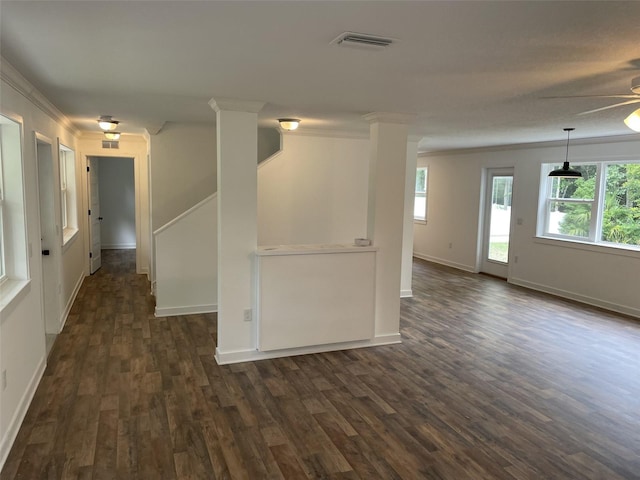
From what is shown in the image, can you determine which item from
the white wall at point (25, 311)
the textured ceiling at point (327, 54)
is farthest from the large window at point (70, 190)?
the textured ceiling at point (327, 54)

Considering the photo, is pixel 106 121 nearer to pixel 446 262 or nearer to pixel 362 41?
pixel 362 41

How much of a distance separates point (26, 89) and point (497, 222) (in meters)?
7.60

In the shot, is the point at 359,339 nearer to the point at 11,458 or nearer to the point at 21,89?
the point at 11,458

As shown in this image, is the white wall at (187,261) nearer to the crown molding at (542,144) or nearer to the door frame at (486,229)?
the crown molding at (542,144)

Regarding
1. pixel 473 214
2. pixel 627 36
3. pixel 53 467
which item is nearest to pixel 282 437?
pixel 53 467

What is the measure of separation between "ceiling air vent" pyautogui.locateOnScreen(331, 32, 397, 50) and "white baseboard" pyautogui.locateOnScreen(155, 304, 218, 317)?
418cm

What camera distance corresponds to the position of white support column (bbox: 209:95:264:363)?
3963mm

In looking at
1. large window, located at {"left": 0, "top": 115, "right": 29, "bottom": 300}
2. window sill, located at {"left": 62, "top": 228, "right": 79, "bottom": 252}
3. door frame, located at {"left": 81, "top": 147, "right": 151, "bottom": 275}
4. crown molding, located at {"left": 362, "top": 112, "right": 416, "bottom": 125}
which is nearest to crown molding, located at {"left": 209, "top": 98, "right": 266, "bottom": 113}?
crown molding, located at {"left": 362, "top": 112, "right": 416, "bottom": 125}

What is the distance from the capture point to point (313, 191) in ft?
20.1

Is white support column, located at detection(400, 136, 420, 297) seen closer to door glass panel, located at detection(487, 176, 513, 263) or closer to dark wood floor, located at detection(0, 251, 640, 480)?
dark wood floor, located at detection(0, 251, 640, 480)

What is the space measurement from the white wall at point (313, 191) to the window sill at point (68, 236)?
2.38 m

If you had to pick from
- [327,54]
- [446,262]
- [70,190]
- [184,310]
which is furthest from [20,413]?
[446,262]

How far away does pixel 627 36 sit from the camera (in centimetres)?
209

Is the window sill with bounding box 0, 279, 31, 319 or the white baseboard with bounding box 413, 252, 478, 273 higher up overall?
the window sill with bounding box 0, 279, 31, 319
